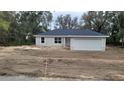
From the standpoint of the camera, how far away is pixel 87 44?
375 centimetres

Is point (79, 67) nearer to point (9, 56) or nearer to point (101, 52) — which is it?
point (101, 52)

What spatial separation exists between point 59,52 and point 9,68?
77 centimetres

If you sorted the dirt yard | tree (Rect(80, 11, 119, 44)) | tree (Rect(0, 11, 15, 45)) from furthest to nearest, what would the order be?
1. the dirt yard
2. tree (Rect(0, 11, 15, 45))
3. tree (Rect(80, 11, 119, 44))

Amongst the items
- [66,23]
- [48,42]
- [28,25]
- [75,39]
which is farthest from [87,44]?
[28,25]

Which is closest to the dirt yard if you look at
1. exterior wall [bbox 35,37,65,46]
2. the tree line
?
exterior wall [bbox 35,37,65,46]

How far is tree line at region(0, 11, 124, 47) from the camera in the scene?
3.61 metres

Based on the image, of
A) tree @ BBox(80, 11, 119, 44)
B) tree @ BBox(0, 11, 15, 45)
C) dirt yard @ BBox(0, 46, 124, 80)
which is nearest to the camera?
tree @ BBox(80, 11, 119, 44)

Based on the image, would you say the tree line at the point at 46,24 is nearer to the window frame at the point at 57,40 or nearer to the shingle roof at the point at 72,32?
the shingle roof at the point at 72,32

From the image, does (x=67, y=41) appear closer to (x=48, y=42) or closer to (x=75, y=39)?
(x=75, y=39)

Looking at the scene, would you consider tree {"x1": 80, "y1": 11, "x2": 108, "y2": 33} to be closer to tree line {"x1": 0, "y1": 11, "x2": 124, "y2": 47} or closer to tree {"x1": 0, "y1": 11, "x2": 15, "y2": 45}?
tree line {"x1": 0, "y1": 11, "x2": 124, "y2": 47}

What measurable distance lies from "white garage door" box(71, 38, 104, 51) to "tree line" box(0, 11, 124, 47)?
13 centimetres

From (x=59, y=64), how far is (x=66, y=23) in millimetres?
654

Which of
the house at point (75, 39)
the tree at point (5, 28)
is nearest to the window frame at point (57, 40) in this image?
the house at point (75, 39)
